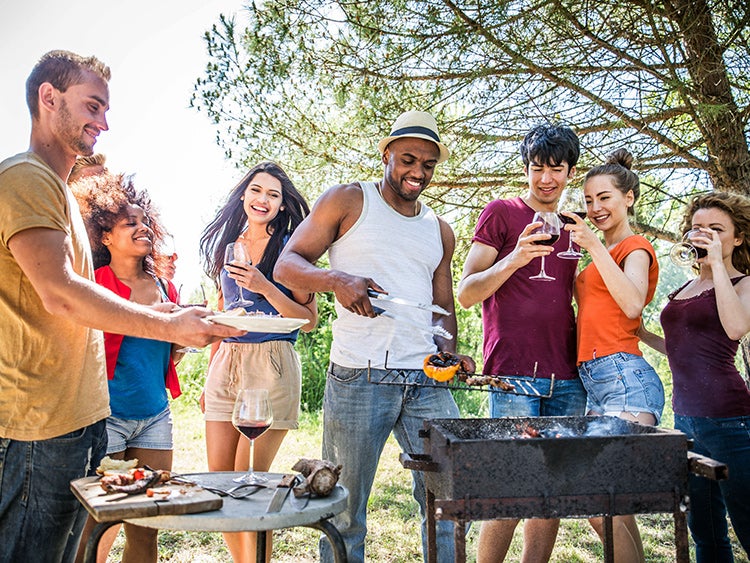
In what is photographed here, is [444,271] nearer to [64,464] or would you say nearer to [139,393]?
[139,393]

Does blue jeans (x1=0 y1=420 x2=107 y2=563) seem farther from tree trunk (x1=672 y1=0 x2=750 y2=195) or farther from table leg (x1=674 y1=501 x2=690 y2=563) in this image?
tree trunk (x1=672 y1=0 x2=750 y2=195)

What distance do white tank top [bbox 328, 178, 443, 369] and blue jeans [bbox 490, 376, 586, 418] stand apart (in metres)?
0.42

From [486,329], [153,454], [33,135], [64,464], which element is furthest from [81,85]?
[486,329]

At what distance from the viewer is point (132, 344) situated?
3.25 metres

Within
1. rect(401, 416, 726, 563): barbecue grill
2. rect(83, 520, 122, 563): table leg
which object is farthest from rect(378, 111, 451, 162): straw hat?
rect(83, 520, 122, 563): table leg

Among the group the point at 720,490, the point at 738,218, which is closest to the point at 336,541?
the point at 720,490

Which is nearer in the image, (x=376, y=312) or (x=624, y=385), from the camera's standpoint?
(x=376, y=312)

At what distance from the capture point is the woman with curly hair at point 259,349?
10.8 ft

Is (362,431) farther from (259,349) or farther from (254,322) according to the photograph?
(254,322)

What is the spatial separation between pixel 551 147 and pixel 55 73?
2.18 m

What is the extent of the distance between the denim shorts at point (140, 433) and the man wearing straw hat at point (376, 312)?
824 mm

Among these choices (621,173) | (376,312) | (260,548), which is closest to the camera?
(260,548)

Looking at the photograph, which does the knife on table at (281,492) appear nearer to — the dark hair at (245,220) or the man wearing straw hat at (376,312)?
the man wearing straw hat at (376,312)

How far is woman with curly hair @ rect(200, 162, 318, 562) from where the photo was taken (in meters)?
3.30
